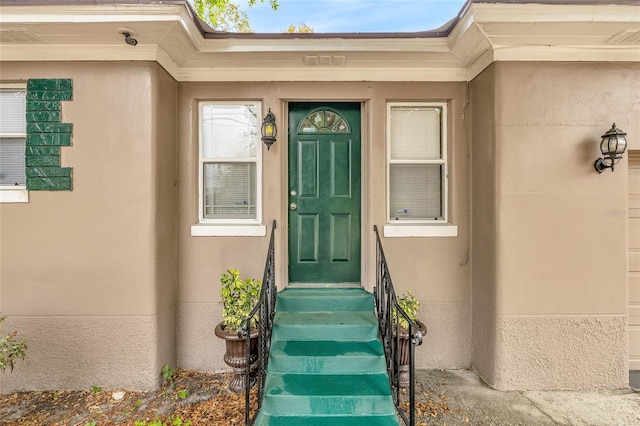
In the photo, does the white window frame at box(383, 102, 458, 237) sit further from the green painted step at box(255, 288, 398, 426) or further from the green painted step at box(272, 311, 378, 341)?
the green painted step at box(272, 311, 378, 341)

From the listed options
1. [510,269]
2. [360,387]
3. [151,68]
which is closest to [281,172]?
[151,68]

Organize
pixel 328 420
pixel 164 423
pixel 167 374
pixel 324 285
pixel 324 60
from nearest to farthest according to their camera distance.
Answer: pixel 328 420 → pixel 164 423 → pixel 167 374 → pixel 324 60 → pixel 324 285

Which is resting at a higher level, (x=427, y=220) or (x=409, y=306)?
(x=427, y=220)

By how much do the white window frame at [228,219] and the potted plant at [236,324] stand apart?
0.53 meters

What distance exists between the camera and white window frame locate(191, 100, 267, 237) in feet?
11.7

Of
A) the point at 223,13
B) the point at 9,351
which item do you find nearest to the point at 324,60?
the point at 9,351

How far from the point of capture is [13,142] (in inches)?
130

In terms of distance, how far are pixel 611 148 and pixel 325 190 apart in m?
2.71

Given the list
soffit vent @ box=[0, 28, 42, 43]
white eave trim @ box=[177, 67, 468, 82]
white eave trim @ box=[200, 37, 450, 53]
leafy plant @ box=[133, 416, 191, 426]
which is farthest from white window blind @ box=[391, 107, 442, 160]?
soffit vent @ box=[0, 28, 42, 43]

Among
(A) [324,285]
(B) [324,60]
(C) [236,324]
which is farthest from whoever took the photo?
(A) [324,285]

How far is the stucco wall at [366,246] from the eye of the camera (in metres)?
3.56

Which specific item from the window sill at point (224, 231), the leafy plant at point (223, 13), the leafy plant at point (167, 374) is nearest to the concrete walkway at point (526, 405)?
the window sill at point (224, 231)

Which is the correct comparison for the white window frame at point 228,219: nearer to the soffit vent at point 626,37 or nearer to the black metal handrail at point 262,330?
the black metal handrail at point 262,330

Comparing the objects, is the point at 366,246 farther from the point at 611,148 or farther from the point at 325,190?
the point at 611,148
